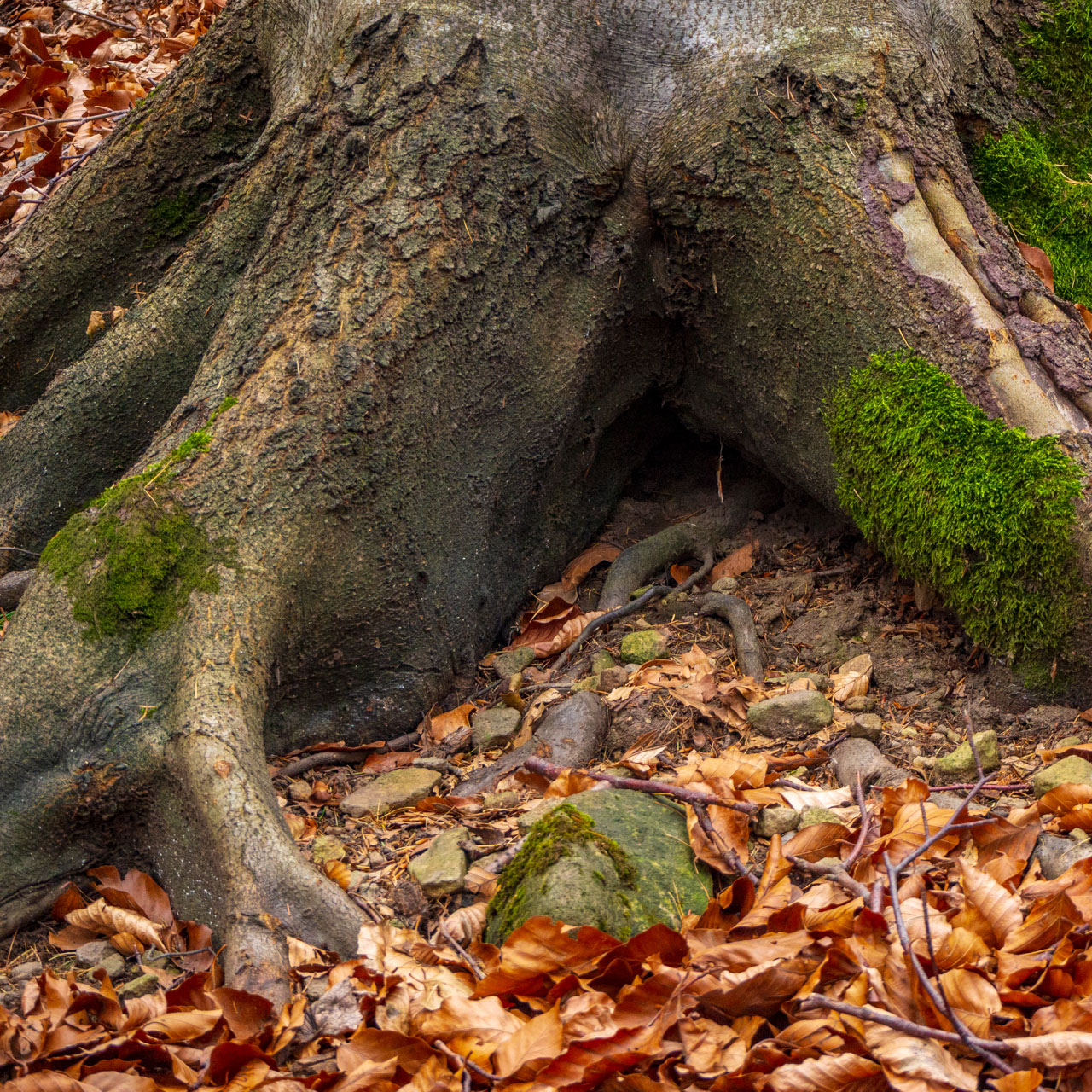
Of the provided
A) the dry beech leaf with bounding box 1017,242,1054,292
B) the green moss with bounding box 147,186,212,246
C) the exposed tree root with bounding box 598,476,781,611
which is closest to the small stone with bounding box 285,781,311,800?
the exposed tree root with bounding box 598,476,781,611

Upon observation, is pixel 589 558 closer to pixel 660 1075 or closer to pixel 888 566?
pixel 888 566

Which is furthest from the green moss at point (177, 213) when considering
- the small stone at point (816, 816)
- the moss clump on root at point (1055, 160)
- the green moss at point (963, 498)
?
the small stone at point (816, 816)

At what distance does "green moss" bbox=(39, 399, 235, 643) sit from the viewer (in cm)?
284

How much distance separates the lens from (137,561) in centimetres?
285

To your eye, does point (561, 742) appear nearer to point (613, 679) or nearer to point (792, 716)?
point (613, 679)

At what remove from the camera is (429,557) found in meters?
3.36

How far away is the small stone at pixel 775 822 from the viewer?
7.86 ft

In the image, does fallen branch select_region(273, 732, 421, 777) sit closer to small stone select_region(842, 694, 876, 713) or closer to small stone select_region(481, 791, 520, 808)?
small stone select_region(481, 791, 520, 808)

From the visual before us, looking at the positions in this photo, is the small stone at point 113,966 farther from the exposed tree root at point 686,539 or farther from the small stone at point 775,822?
the exposed tree root at point 686,539

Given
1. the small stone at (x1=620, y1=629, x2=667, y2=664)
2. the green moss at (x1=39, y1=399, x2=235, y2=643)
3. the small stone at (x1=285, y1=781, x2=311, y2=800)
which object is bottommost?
the small stone at (x1=285, y1=781, x2=311, y2=800)

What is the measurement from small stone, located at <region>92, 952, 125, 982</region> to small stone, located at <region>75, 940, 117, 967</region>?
0.04 feet

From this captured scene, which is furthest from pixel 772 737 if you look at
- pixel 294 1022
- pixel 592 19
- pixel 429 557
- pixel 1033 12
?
pixel 1033 12

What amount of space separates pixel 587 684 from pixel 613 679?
0.30 feet

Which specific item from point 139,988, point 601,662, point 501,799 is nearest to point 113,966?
point 139,988
